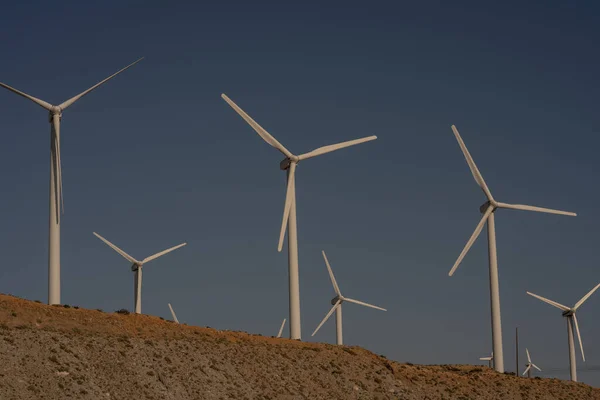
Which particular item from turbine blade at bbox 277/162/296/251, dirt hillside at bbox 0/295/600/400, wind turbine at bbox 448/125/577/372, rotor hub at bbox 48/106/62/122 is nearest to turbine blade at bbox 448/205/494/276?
wind turbine at bbox 448/125/577/372

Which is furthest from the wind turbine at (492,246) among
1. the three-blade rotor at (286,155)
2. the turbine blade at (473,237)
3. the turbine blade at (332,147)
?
the three-blade rotor at (286,155)

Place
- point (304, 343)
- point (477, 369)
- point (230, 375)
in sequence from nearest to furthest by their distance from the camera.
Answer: point (230, 375)
point (304, 343)
point (477, 369)

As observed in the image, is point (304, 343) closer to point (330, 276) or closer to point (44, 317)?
point (44, 317)

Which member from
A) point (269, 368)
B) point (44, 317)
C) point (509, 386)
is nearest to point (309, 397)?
point (269, 368)

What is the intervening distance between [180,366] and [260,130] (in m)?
33.8

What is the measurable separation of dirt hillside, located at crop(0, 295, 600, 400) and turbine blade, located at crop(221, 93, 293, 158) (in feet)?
74.0

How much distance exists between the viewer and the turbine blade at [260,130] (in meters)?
114

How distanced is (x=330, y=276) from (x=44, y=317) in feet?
244

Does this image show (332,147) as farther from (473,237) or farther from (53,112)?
(53,112)

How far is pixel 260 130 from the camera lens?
384ft

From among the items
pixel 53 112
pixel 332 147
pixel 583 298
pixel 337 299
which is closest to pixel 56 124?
pixel 53 112

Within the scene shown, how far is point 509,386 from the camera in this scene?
124 m

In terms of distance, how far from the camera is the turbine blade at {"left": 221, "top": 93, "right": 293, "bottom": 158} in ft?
375

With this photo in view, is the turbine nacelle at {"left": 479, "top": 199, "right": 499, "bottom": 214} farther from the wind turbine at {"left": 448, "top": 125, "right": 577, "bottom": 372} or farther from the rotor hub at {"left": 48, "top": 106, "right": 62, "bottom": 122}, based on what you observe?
the rotor hub at {"left": 48, "top": 106, "right": 62, "bottom": 122}
